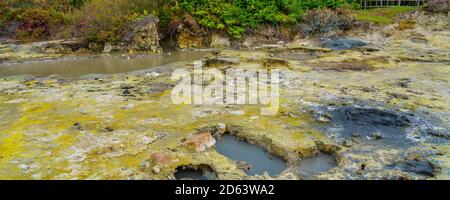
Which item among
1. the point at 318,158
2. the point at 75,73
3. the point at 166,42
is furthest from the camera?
the point at 166,42

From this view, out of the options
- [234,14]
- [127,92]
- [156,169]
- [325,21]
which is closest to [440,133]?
[156,169]

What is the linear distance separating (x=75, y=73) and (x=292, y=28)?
12.1 meters

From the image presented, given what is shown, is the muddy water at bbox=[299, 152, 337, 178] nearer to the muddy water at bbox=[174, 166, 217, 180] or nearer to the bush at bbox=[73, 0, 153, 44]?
the muddy water at bbox=[174, 166, 217, 180]

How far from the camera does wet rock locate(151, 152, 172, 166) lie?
21.1 ft

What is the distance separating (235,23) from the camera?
2164cm

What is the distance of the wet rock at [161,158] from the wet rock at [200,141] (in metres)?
0.54

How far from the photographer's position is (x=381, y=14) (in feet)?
77.2

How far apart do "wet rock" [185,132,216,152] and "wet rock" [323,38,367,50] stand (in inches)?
518

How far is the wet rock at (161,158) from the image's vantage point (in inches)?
253

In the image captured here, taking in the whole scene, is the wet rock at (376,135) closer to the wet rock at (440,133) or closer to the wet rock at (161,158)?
the wet rock at (440,133)

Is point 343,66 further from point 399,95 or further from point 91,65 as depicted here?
point 91,65

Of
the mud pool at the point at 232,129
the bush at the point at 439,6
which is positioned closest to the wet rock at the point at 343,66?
the mud pool at the point at 232,129
